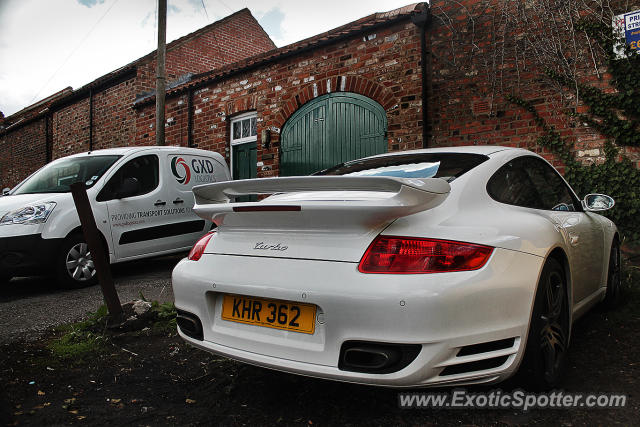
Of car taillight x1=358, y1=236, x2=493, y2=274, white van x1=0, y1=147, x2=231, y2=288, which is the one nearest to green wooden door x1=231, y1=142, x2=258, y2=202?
white van x1=0, y1=147, x2=231, y2=288

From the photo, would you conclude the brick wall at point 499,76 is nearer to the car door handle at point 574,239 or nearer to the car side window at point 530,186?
the car side window at point 530,186

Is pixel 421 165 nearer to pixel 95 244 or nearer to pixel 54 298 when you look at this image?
pixel 95 244

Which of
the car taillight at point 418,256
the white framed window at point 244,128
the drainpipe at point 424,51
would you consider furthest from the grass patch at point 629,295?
the white framed window at point 244,128

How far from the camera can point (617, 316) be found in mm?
3562

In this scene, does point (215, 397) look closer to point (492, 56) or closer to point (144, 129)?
point (492, 56)

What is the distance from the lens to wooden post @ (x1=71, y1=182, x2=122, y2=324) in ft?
11.2

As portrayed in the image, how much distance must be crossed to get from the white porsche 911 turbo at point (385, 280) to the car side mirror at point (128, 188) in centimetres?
354

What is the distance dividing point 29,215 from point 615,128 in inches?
273

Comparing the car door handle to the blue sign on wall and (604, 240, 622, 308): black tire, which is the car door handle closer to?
(604, 240, 622, 308): black tire

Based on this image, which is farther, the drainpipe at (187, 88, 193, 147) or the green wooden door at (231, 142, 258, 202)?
the drainpipe at (187, 88, 193, 147)

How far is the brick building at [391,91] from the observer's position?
619 cm

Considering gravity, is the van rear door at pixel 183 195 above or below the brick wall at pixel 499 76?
below

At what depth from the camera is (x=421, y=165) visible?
Answer: 250cm

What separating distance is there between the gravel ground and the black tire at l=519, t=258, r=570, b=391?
11.5 ft
